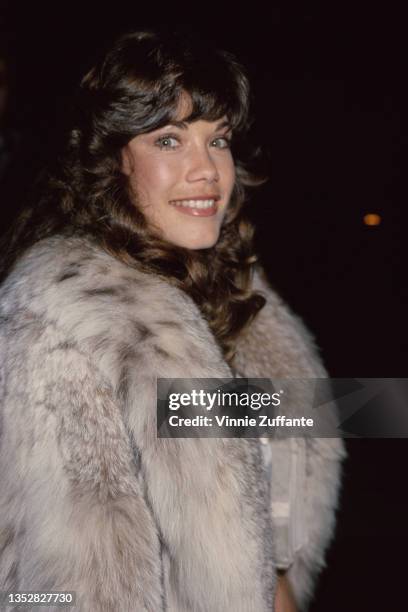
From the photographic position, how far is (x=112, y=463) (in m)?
0.86

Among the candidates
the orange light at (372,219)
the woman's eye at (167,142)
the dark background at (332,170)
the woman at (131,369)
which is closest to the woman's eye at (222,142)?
the woman at (131,369)

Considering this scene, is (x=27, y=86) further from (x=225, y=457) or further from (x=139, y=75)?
(x=225, y=457)

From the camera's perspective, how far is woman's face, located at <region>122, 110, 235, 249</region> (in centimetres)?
127

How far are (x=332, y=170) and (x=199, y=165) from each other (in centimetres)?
199

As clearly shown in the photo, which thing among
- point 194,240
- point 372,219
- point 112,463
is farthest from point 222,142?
point 372,219

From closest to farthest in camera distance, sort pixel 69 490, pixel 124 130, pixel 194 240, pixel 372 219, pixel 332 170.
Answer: pixel 69 490 → pixel 124 130 → pixel 194 240 → pixel 332 170 → pixel 372 219

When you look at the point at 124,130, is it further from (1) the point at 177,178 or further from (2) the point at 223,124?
(2) the point at 223,124

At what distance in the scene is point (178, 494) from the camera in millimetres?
901

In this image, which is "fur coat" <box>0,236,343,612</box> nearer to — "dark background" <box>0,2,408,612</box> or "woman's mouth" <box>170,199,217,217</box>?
"woman's mouth" <box>170,199,217,217</box>

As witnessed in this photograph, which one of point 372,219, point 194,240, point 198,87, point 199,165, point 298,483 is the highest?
point 372,219

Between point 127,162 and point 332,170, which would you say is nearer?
point 127,162

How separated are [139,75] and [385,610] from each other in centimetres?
239

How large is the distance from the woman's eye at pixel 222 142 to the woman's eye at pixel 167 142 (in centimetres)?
16

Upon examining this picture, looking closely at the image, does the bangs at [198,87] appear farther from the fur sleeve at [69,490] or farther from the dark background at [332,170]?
the dark background at [332,170]
